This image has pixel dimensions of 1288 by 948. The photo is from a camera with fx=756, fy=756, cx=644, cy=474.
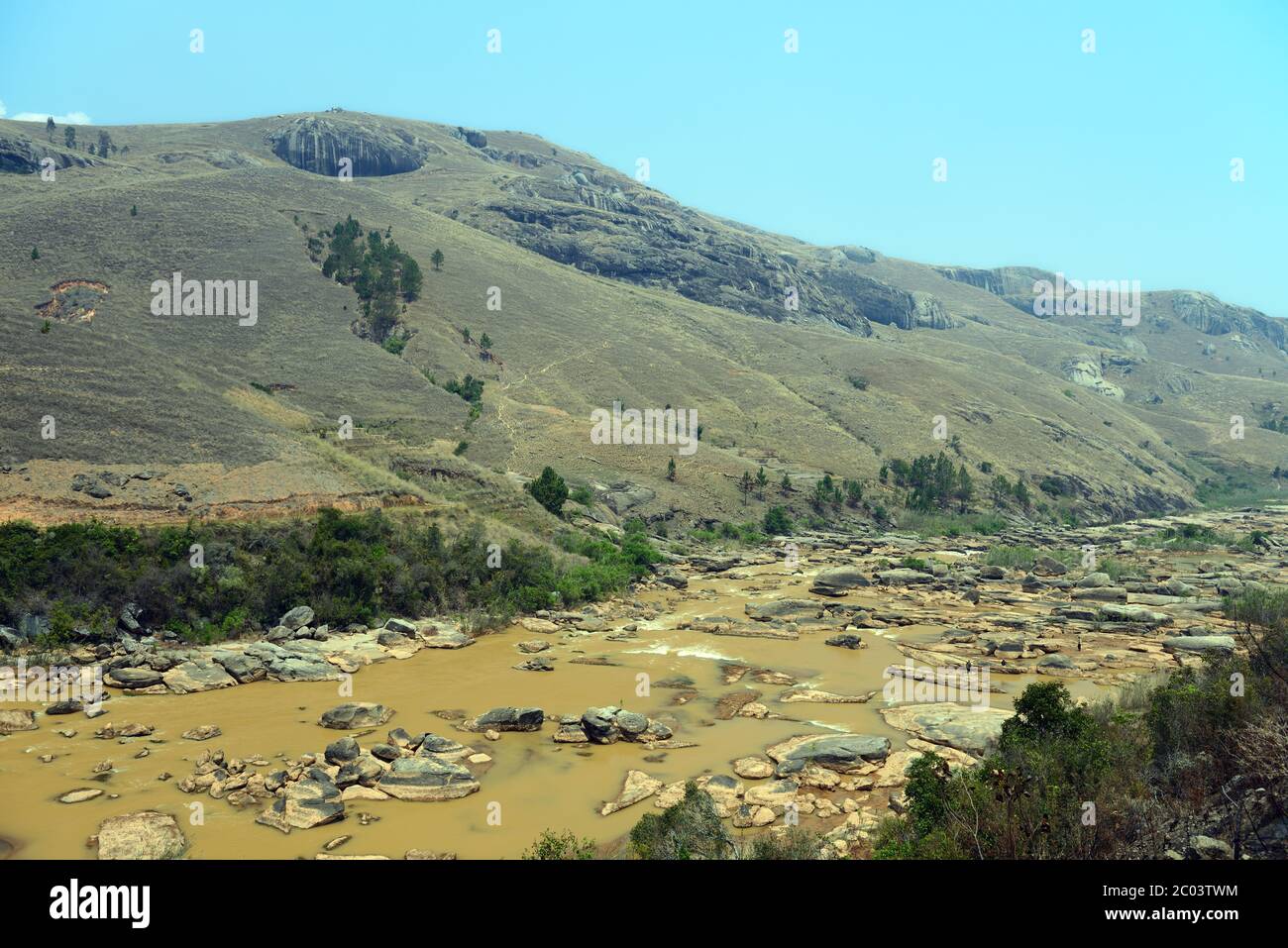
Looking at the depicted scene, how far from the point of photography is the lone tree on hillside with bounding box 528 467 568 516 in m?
43.1

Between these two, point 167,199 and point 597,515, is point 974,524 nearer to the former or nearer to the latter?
point 597,515

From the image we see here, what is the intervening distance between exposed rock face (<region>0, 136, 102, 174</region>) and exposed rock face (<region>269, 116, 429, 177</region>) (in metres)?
54.7

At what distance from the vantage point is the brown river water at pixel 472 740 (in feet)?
39.3

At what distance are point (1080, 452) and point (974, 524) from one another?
3373cm

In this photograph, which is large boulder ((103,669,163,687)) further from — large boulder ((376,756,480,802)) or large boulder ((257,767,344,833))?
large boulder ((376,756,480,802))

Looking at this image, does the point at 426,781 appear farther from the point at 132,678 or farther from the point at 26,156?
the point at 26,156

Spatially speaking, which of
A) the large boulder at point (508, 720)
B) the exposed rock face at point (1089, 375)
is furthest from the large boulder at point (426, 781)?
the exposed rock face at point (1089, 375)

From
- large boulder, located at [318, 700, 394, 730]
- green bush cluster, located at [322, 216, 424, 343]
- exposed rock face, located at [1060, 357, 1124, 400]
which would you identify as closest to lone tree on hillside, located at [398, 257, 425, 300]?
green bush cluster, located at [322, 216, 424, 343]

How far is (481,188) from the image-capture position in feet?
494

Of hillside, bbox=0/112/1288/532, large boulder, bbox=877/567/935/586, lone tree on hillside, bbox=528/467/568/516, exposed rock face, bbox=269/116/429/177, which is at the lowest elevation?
large boulder, bbox=877/567/935/586

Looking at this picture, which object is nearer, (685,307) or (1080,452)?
(1080,452)

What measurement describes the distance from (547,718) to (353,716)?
443 cm

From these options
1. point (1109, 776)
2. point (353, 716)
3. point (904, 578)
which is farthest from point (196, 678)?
point (904, 578)
